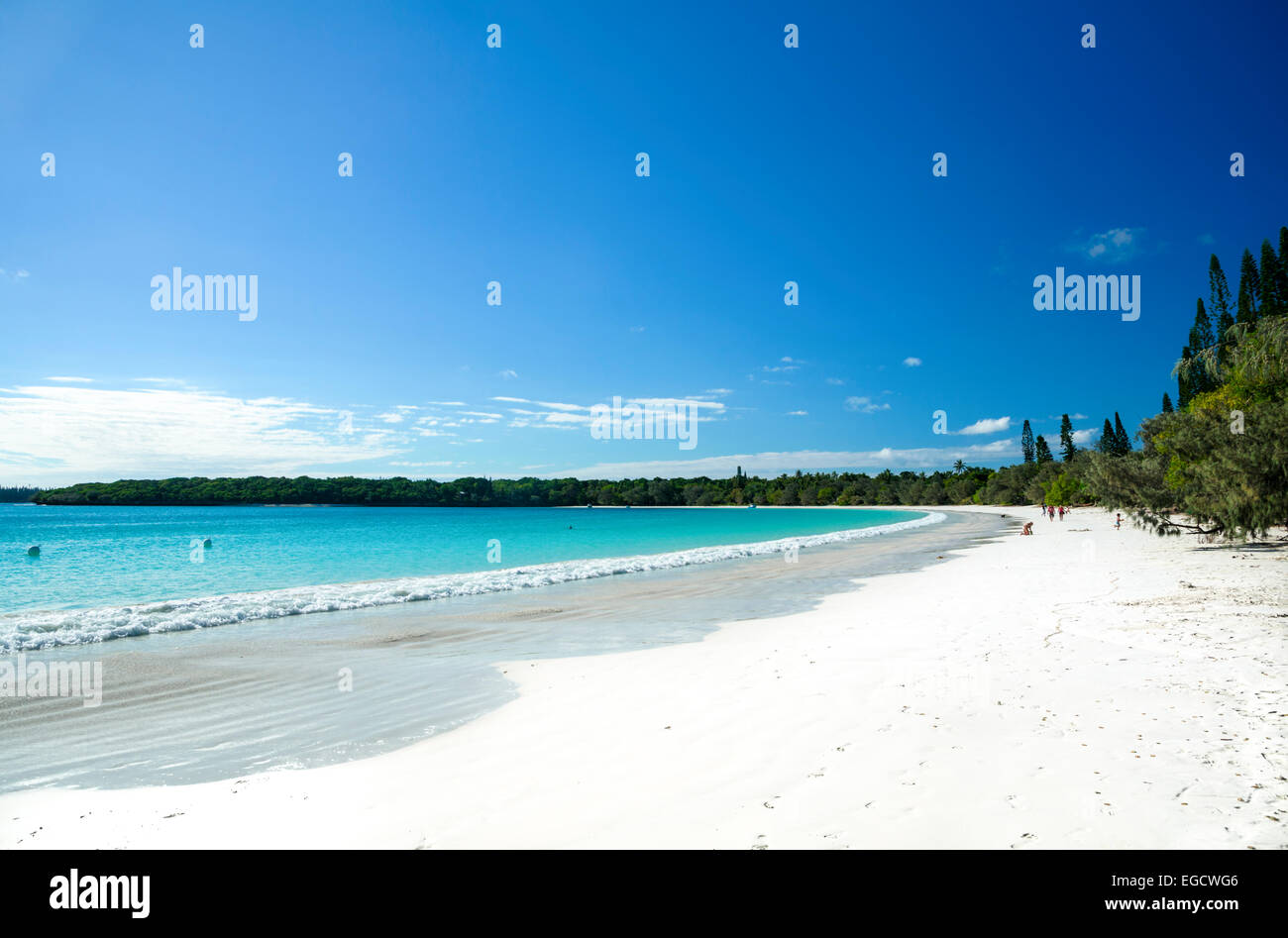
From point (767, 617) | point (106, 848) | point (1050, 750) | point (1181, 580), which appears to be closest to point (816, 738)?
point (1050, 750)

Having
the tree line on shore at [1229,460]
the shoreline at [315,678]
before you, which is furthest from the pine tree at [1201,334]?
the shoreline at [315,678]

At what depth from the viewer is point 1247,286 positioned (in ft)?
187

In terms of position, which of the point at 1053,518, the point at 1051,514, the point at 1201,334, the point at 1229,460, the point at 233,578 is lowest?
the point at 1053,518

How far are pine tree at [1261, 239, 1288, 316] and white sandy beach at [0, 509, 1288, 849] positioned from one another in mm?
65397

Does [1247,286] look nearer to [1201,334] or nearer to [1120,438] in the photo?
[1201,334]

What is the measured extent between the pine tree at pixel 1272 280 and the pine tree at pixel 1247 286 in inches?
49.2

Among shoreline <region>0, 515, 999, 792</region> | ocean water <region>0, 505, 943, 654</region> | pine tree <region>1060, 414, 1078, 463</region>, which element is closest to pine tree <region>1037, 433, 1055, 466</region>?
pine tree <region>1060, 414, 1078, 463</region>

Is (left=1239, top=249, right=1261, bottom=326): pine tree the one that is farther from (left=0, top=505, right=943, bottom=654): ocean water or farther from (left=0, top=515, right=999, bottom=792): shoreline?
(left=0, top=515, right=999, bottom=792): shoreline

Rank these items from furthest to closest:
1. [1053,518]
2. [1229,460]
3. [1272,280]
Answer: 1. [1053,518]
2. [1272,280]
3. [1229,460]

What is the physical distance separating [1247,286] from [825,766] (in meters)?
76.7

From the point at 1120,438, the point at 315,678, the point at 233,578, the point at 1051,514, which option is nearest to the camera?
the point at 315,678

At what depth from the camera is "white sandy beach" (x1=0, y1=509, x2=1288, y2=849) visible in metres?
4.07

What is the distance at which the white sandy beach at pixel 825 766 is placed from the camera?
4.07 metres

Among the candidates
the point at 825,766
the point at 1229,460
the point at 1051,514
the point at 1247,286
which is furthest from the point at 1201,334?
the point at 825,766
